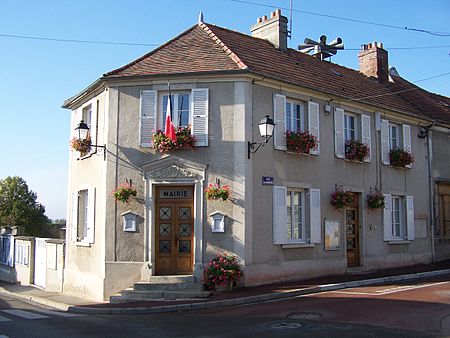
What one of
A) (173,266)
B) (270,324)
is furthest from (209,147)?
(270,324)

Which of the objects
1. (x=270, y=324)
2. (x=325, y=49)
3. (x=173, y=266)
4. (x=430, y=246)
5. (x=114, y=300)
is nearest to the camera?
(x=270, y=324)

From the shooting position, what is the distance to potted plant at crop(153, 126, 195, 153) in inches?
549

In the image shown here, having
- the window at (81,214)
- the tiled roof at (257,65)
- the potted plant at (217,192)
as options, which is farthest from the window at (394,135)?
the window at (81,214)

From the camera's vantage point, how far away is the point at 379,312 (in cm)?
999

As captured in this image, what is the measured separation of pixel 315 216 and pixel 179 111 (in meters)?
5.14

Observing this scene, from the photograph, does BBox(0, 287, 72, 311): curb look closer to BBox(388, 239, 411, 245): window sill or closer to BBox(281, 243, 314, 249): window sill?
BBox(281, 243, 314, 249): window sill

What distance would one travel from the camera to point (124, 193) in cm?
1398

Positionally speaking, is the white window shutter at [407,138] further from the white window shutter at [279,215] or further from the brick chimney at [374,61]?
the white window shutter at [279,215]

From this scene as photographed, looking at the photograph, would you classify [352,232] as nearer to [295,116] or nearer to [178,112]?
[295,116]

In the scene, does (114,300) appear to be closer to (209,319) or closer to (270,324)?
(209,319)

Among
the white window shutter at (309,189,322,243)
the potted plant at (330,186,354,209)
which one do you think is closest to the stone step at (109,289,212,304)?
the white window shutter at (309,189,322,243)

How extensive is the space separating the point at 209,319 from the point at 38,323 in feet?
Answer: 11.5

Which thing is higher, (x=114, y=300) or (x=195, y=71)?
(x=195, y=71)

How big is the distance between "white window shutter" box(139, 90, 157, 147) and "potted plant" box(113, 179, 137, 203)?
1.25 metres
